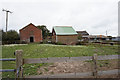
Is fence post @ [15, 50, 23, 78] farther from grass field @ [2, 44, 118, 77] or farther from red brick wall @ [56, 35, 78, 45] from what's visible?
red brick wall @ [56, 35, 78, 45]

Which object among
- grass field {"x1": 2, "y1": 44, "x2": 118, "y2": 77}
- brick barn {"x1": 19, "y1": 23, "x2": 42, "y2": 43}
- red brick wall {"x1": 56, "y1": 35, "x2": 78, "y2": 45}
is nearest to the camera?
grass field {"x1": 2, "y1": 44, "x2": 118, "y2": 77}

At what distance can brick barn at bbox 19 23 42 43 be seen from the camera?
26562 millimetres

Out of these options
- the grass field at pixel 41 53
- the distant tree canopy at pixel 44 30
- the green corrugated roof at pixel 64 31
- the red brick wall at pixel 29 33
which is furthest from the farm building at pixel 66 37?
the distant tree canopy at pixel 44 30

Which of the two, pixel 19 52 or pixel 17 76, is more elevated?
pixel 19 52

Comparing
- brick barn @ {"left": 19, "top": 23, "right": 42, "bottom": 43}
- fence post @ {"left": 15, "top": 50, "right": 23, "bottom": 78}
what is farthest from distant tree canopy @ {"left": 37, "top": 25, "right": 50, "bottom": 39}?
fence post @ {"left": 15, "top": 50, "right": 23, "bottom": 78}

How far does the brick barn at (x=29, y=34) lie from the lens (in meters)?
26.6

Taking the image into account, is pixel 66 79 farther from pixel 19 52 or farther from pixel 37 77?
pixel 19 52

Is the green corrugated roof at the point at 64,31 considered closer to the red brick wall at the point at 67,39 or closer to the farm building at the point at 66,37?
the farm building at the point at 66,37

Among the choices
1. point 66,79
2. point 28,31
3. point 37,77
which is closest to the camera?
point 37,77

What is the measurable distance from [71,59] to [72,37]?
2234 centimetres

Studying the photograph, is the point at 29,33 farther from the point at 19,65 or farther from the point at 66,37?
the point at 19,65

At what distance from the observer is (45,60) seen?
2.50 metres

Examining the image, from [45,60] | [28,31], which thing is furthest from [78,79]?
[28,31]

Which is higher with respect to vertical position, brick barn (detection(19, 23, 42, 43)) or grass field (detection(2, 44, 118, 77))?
brick barn (detection(19, 23, 42, 43))
